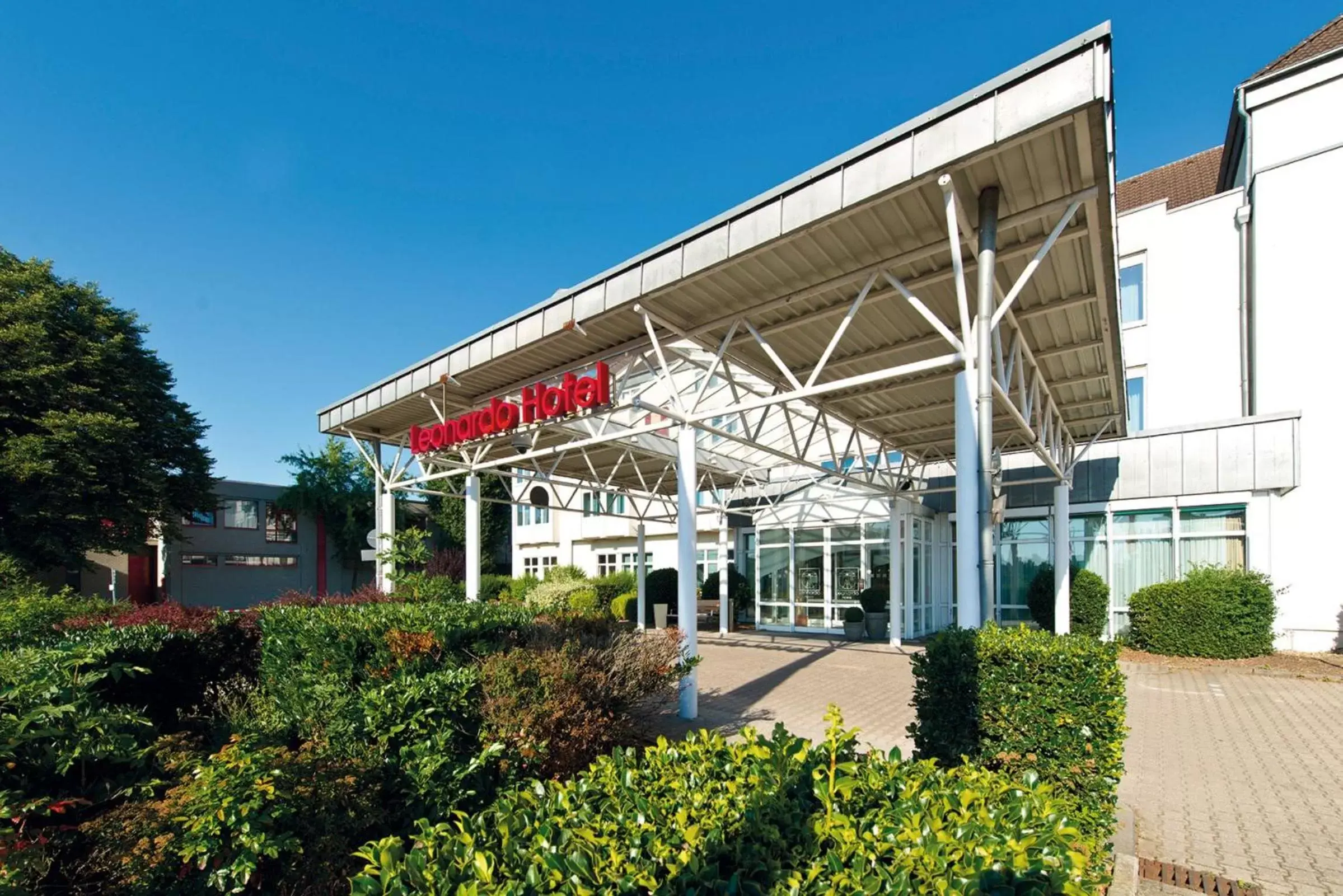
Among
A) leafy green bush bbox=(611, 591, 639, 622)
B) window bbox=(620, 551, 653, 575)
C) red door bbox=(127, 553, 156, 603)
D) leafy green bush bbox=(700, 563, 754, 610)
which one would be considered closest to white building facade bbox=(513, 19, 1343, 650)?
leafy green bush bbox=(700, 563, 754, 610)

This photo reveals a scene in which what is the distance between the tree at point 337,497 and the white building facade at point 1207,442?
20.9 meters

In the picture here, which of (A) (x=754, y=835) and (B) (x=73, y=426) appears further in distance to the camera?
(B) (x=73, y=426)

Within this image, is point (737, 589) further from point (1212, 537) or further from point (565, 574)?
point (1212, 537)

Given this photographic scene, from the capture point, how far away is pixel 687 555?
798 cm

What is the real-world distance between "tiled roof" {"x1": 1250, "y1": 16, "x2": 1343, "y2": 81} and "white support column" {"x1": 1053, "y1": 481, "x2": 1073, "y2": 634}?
11054 millimetres

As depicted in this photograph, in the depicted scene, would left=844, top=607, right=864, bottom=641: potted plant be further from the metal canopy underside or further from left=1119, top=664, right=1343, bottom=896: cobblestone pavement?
left=1119, top=664, right=1343, bottom=896: cobblestone pavement


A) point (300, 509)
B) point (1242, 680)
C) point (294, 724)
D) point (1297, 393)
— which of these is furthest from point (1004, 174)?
point (300, 509)

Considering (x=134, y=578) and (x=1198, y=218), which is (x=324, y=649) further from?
(x=134, y=578)

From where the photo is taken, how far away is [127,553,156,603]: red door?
26.0 metres

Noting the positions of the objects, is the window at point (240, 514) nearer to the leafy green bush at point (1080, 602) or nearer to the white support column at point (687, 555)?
the white support column at point (687, 555)

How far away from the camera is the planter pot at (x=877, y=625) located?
15914mm

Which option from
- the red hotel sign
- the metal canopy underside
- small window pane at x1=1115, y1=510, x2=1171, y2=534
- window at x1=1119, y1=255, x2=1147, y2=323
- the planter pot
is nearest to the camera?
the metal canopy underside

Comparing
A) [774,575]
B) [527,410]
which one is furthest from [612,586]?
[527,410]

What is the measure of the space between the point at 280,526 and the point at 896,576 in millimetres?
27896
